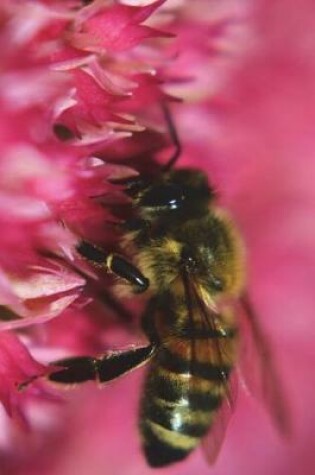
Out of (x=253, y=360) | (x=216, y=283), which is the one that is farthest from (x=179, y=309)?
(x=253, y=360)

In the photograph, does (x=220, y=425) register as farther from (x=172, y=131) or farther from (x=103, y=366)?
(x=172, y=131)

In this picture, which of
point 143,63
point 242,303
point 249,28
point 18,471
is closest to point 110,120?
point 143,63

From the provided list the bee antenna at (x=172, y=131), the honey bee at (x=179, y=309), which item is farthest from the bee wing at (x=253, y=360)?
the bee antenna at (x=172, y=131)

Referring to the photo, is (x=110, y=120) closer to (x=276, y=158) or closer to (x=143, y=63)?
(x=143, y=63)

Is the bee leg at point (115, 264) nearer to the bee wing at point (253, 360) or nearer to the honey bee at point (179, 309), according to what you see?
the honey bee at point (179, 309)

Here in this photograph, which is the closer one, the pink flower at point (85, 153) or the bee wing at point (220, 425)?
the pink flower at point (85, 153)

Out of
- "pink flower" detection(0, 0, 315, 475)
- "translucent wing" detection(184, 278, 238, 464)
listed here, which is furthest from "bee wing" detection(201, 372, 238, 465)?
"pink flower" detection(0, 0, 315, 475)
